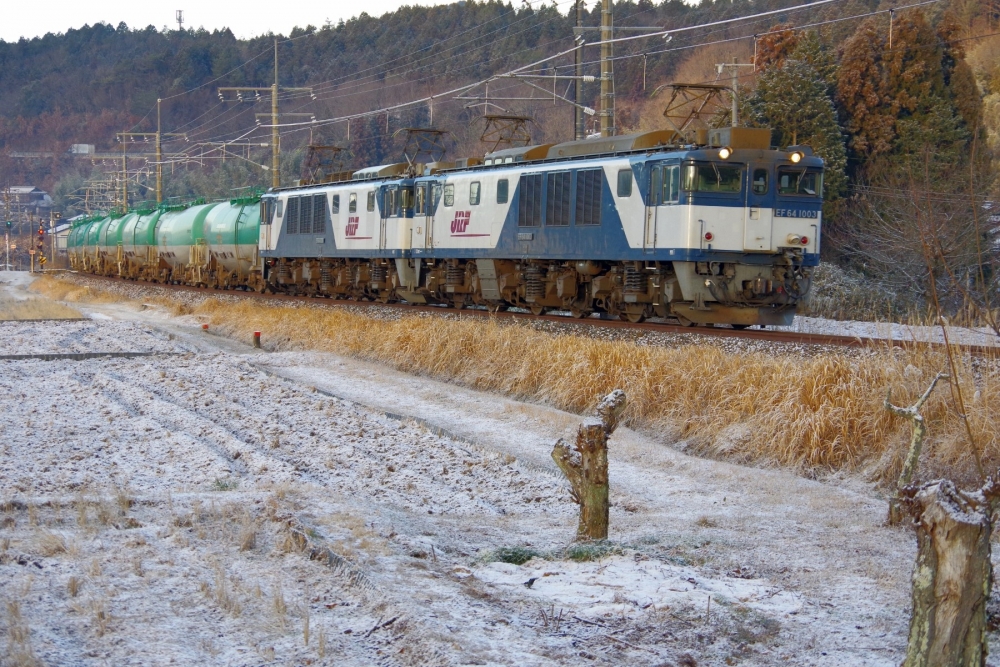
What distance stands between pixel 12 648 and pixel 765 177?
15.2m

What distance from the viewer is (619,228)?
19156 millimetres

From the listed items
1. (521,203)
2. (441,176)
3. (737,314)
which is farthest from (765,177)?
(441,176)

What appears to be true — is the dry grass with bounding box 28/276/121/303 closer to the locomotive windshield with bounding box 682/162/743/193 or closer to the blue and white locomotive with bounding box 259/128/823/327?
the blue and white locomotive with bounding box 259/128/823/327

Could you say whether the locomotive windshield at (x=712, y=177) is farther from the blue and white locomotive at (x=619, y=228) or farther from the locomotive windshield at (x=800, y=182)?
the locomotive windshield at (x=800, y=182)

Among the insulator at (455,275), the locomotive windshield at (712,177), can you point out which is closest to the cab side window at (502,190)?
the insulator at (455,275)

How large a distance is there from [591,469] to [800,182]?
12309mm

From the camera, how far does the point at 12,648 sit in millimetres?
5133

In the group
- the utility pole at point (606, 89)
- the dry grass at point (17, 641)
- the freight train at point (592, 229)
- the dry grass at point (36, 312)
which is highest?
the utility pole at point (606, 89)

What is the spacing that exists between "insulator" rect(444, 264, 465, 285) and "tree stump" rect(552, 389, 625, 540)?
1717 centimetres

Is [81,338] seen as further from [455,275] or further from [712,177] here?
[712,177]

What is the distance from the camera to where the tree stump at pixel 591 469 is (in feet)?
24.5

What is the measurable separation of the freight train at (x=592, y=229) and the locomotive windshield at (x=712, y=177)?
0.02 m

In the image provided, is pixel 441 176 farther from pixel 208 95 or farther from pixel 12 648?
pixel 208 95

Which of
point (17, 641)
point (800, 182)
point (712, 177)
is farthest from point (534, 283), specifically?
point (17, 641)
